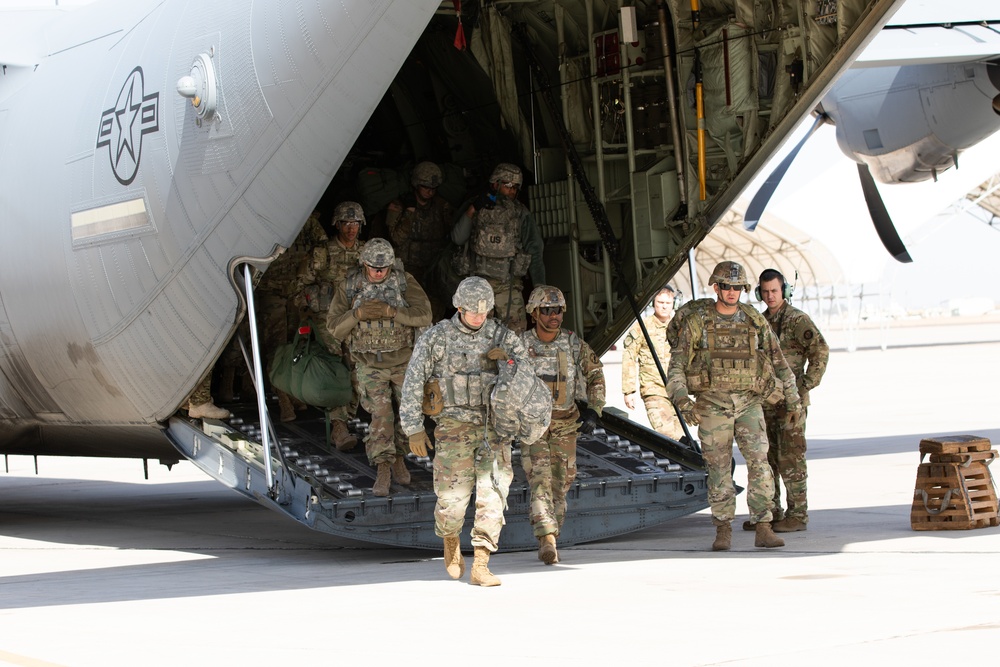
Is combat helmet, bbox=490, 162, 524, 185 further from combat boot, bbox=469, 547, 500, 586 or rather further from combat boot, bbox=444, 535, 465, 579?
combat boot, bbox=469, 547, 500, 586

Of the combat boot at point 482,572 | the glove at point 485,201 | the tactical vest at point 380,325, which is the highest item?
the glove at point 485,201

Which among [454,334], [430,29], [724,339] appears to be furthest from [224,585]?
[430,29]

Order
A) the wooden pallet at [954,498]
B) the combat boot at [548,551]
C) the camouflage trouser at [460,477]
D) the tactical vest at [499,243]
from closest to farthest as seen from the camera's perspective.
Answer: the camouflage trouser at [460,477] < the combat boot at [548,551] < the wooden pallet at [954,498] < the tactical vest at [499,243]

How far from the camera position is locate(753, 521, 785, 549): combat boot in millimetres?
8258

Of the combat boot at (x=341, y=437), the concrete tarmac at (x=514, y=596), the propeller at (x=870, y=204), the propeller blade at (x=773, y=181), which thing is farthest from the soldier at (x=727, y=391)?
the propeller at (x=870, y=204)

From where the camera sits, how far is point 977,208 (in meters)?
46.0

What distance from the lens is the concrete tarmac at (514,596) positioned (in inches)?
212

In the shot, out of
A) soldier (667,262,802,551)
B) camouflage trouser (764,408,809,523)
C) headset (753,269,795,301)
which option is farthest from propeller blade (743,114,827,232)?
soldier (667,262,802,551)

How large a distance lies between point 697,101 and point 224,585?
15.8ft

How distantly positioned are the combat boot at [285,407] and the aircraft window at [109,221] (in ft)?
5.45

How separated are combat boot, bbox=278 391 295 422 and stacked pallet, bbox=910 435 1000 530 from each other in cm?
440

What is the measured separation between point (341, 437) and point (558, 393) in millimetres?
1752

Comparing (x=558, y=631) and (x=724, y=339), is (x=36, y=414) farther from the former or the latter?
(x=558, y=631)

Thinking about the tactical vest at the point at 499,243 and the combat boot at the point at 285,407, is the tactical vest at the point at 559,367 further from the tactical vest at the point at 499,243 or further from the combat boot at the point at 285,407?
the combat boot at the point at 285,407
